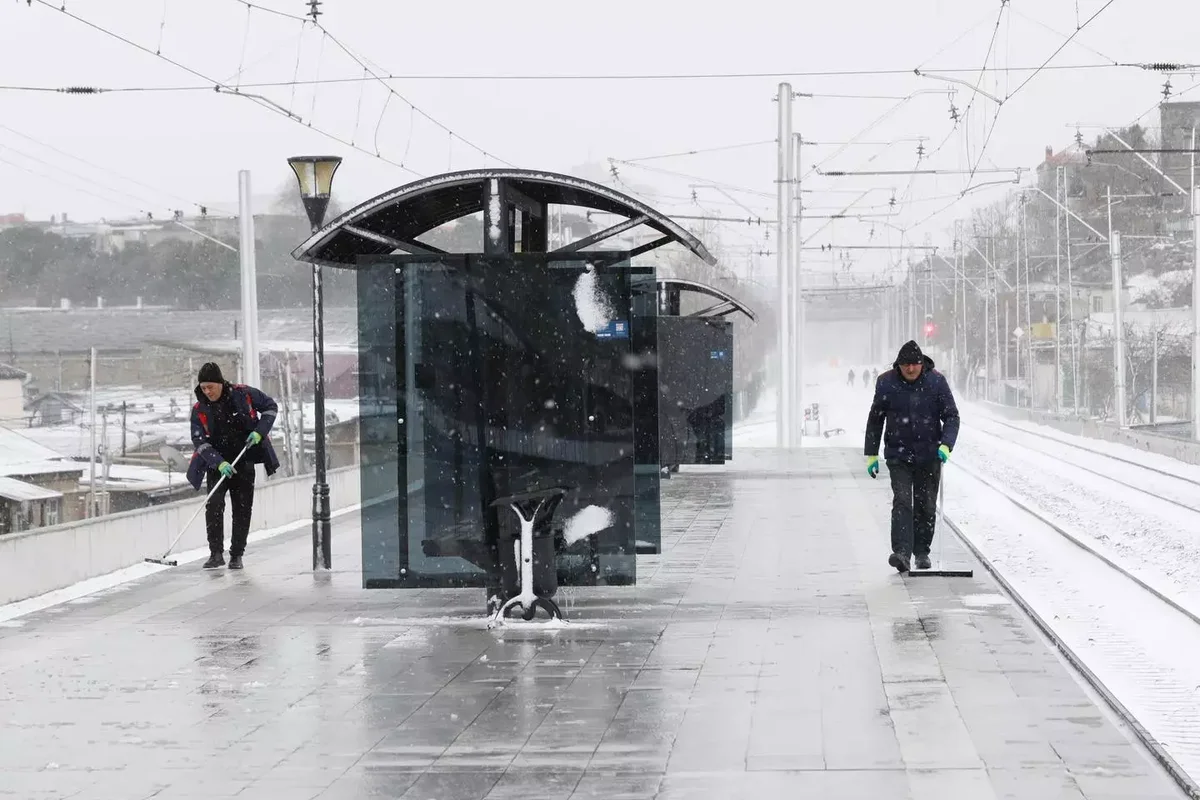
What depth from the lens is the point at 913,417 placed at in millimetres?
13469

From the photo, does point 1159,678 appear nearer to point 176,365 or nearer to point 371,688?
point 371,688

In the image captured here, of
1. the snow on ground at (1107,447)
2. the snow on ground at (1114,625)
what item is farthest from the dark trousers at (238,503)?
the snow on ground at (1107,447)

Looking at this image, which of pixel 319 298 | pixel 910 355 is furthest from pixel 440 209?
pixel 910 355

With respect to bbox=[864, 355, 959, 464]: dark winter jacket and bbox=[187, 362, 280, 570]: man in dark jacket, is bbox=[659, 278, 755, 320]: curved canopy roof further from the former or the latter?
bbox=[864, 355, 959, 464]: dark winter jacket

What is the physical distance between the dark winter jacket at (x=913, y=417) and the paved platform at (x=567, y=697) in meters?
1.00

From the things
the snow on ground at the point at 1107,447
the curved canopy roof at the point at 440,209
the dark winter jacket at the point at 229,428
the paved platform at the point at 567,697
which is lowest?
the snow on ground at the point at 1107,447

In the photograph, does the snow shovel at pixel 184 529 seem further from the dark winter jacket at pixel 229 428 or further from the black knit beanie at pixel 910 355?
the black knit beanie at pixel 910 355

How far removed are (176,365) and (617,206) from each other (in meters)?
48.6

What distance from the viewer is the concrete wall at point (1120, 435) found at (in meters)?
38.1

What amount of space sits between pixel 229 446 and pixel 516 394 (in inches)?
154

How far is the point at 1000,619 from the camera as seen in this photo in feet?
36.4

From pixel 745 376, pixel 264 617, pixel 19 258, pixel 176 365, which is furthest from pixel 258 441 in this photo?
pixel 19 258

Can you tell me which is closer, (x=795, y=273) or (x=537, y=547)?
(x=537, y=547)

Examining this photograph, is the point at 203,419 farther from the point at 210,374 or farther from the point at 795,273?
the point at 795,273
